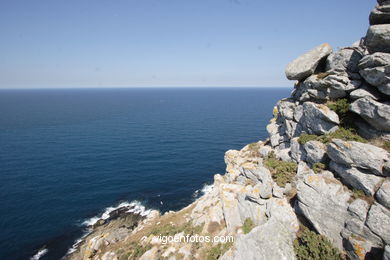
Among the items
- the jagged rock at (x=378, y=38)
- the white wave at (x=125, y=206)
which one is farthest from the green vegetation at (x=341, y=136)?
the white wave at (x=125, y=206)

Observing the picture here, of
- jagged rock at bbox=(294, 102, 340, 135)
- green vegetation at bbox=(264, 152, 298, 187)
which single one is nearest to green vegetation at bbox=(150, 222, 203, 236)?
green vegetation at bbox=(264, 152, 298, 187)

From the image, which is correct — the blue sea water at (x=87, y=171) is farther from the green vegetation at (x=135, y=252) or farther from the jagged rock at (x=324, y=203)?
the jagged rock at (x=324, y=203)

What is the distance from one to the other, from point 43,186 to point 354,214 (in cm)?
5718

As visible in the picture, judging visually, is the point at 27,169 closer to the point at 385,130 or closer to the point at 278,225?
the point at 278,225

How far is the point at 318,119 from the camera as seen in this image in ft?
72.9

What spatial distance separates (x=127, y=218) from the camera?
37062 mm

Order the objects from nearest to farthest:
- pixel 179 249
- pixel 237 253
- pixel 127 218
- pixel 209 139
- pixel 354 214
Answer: pixel 354 214
pixel 237 253
pixel 179 249
pixel 127 218
pixel 209 139

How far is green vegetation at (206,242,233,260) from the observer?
18328 millimetres

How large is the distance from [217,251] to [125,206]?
27882 mm

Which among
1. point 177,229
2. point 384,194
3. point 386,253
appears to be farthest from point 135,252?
point 384,194

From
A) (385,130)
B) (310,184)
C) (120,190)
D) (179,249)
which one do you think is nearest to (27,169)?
(120,190)

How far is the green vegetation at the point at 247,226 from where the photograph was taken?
18659 millimetres

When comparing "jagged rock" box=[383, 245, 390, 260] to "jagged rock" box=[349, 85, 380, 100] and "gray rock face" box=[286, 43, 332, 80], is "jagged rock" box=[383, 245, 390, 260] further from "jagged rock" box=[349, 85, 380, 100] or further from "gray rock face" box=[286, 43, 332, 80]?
"gray rock face" box=[286, 43, 332, 80]

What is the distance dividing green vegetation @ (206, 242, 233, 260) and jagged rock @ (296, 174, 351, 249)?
24.5 feet
